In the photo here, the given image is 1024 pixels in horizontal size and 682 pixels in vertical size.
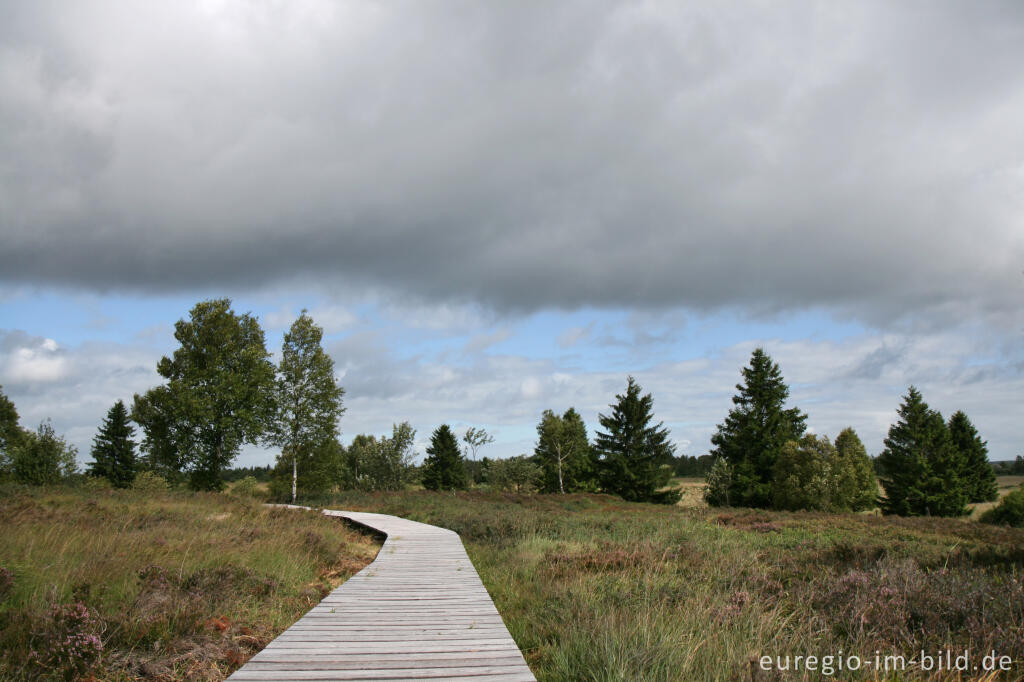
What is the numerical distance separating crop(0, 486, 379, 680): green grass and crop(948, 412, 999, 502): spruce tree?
2366 inches

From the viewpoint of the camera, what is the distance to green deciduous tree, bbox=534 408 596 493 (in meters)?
54.7

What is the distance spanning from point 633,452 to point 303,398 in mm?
28719

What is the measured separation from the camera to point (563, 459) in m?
55.6

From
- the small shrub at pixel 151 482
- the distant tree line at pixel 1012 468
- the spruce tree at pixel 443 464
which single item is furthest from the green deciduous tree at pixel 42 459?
the distant tree line at pixel 1012 468

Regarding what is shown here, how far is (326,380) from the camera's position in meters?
35.0

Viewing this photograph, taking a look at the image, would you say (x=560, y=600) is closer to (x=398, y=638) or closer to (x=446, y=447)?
(x=398, y=638)

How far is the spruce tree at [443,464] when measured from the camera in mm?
53625

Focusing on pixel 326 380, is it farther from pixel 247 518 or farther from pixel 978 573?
pixel 978 573

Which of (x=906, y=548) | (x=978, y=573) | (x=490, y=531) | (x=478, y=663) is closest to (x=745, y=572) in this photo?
(x=978, y=573)

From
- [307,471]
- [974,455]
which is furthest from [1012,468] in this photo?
[307,471]

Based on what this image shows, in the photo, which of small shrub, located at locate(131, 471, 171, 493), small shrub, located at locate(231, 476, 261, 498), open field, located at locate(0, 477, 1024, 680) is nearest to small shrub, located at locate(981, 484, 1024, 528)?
open field, located at locate(0, 477, 1024, 680)

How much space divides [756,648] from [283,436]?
3347cm

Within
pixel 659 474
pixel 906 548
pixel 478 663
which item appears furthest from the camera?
pixel 659 474

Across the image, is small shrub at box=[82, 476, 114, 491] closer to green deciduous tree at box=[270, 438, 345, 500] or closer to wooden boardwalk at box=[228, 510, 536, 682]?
green deciduous tree at box=[270, 438, 345, 500]
